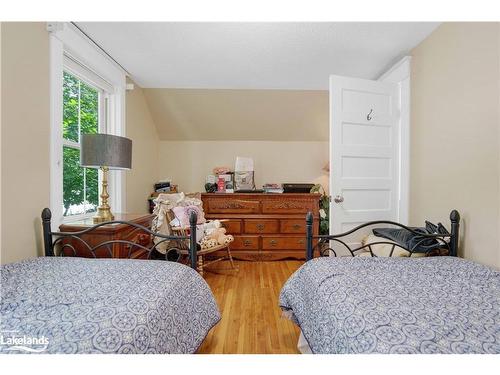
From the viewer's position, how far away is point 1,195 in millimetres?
1388

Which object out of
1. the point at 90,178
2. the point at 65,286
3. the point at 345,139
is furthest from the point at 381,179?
the point at 90,178

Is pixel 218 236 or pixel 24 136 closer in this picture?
pixel 24 136

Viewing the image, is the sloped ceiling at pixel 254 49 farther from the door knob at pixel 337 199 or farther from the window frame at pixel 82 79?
the door knob at pixel 337 199

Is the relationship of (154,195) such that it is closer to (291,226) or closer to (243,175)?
(243,175)

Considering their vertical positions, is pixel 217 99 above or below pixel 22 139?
above

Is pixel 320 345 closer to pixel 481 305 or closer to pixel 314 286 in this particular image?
pixel 314 286

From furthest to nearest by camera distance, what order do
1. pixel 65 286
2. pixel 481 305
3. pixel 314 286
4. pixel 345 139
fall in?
pixel 345 139, pixel 314 286, pixel 65 286, pixel 481 305

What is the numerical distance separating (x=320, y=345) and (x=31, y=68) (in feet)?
7.26

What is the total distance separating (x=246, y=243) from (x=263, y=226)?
0.31 m

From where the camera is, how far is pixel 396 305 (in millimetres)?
919

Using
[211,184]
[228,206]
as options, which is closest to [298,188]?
[228,206]

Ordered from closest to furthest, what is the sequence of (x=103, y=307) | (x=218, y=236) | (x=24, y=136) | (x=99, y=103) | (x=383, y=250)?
(x=103, y=307) → (x=24, y=136) → (x=383, y=250) → (x=99, y=103) → (x=218, y=236)

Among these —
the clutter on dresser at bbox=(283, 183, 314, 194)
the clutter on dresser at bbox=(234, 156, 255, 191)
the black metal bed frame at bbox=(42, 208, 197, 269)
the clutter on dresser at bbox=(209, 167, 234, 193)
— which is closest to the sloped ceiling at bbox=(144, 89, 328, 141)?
the clutter on dresser at bbox=(234, 156, 255, 191)

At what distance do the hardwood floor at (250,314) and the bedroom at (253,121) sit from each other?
13mm
